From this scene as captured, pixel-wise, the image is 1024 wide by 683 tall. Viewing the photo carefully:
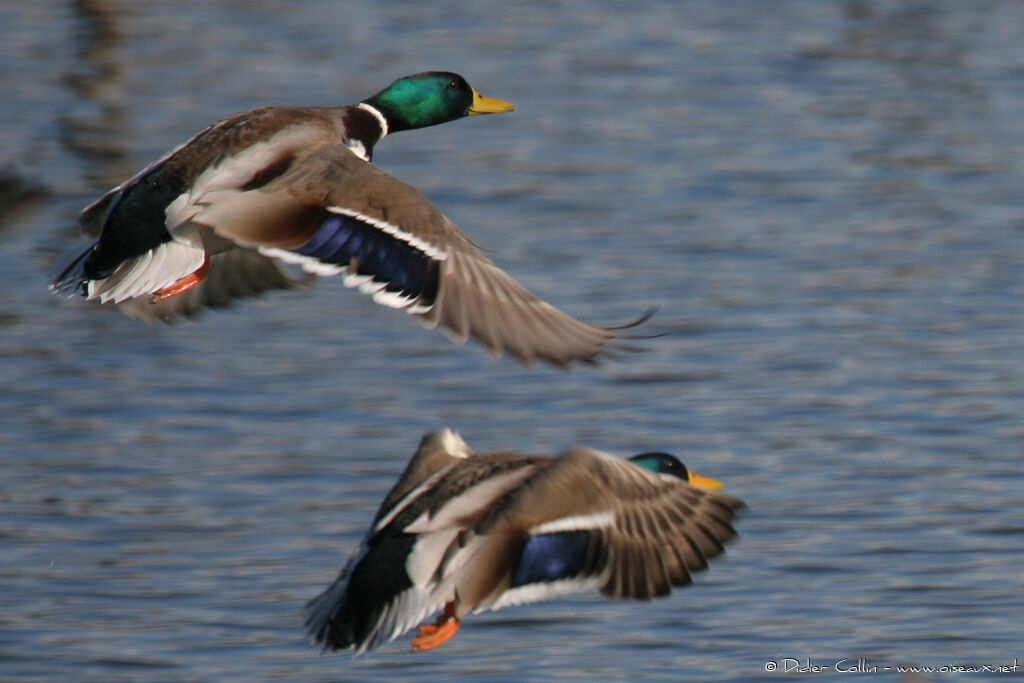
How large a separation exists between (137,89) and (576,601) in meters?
8.20

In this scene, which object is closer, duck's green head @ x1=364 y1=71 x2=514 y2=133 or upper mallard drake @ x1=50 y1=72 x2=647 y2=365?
upper mallard drake @ x1=50 y1=72 x2=647 y2=365

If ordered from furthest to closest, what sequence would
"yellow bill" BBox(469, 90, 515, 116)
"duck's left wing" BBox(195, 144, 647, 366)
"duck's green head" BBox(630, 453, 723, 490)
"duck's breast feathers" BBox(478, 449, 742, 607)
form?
"yellow bill" BBox(469, 90, 515, 116)
"duck's green head" BBox(630, 453, 723, 490)
"duck's left wing" BBox(195, 144, 647, 366)
"duck's breast feathers" BBox(478, 449, 742, 607)

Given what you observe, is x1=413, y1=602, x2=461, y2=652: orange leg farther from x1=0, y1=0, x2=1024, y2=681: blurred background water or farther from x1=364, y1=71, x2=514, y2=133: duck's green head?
x1=364, y1=71, x2=514, y2=133: duck's green head

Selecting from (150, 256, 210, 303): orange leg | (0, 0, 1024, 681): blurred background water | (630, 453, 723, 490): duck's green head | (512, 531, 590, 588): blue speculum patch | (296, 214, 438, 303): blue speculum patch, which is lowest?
(0, 0, 1024, 681): blurred background water

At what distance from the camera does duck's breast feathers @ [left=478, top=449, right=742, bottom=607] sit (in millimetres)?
5148

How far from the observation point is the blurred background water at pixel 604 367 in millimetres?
6703

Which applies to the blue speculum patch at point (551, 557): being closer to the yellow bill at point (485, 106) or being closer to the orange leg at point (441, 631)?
the orange leg at point (441, 631)

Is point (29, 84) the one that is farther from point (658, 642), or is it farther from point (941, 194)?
point (658, 642)

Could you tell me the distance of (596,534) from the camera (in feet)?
17.0

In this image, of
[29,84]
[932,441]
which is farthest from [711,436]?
[29,84]

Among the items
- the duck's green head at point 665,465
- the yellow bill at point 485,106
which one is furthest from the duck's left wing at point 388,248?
the yellow bill at point 485,106

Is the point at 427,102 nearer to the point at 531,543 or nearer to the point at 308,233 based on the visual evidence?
the point at 308,233

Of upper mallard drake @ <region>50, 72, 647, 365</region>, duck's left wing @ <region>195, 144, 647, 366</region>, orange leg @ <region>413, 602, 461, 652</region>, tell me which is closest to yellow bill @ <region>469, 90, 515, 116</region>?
upper mallard drake @ <region>50, 72, 647, 365</region>

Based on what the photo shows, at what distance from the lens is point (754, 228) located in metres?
10.7
